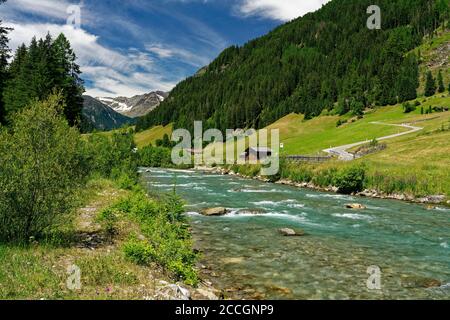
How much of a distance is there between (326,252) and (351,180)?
110 ft

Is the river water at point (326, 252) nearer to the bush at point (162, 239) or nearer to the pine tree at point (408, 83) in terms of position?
the bush at point (162, 239)

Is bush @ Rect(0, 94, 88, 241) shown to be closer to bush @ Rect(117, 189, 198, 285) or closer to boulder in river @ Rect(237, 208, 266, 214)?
bush @ Rect(117, 189, 198, 285)

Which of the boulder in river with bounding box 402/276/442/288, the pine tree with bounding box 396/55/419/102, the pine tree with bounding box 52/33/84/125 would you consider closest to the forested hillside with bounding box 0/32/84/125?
the pine tree with bounding box 52/33/84/125

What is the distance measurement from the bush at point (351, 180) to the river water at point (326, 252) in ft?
44.6

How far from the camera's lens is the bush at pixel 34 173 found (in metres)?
15.3

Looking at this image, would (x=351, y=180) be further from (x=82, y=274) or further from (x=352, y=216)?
(x=82, y=274)

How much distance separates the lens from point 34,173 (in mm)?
15508

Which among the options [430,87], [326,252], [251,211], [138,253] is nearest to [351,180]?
→ [251,211]

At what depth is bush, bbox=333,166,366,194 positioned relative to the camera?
175 ft

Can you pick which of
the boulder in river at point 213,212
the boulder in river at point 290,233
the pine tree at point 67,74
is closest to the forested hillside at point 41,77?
the pine tree at point 67,74

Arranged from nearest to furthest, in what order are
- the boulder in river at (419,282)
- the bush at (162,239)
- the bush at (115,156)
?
the bush at (162,239) → the boulder in river at (419,282) → the bush at (115,156)

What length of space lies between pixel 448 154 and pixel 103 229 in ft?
174
